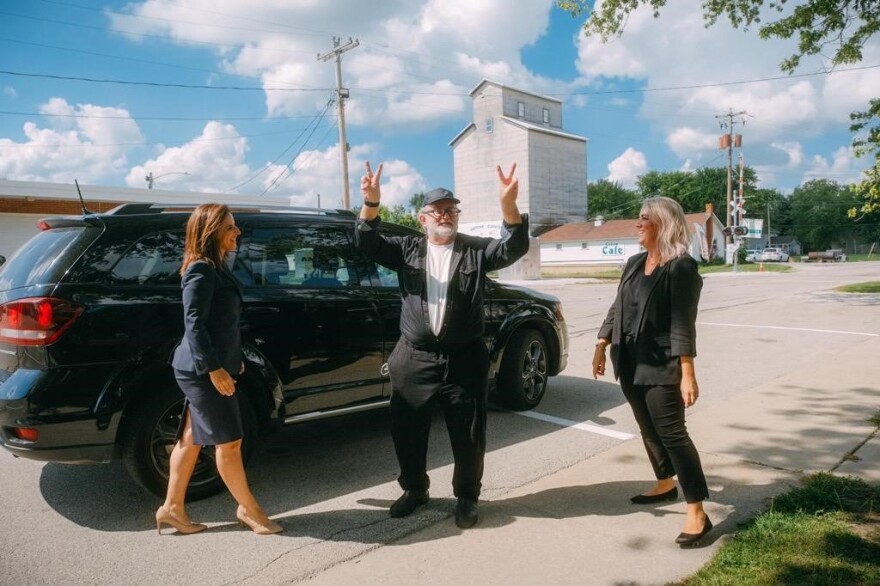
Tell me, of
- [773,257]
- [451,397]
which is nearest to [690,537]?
[451,397]

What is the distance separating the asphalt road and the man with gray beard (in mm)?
423

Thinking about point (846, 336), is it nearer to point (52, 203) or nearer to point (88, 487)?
point (88, 487)

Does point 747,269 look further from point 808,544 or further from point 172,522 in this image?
point 172,522

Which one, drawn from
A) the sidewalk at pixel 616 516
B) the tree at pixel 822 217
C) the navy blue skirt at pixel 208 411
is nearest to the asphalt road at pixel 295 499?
the sidewalk at pixel 616 516

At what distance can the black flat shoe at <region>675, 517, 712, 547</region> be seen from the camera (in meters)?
3.14

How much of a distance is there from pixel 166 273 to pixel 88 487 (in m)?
1.66

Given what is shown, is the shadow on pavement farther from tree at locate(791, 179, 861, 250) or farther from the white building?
tree at locate(791, 179, 861, 250)

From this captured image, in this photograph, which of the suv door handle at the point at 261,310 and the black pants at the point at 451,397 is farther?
the suv door handle at the point at 261,310

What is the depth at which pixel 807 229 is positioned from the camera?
97188mm

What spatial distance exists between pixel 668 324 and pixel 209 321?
2.50 metres

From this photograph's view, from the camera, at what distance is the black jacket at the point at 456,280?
3.35 metres

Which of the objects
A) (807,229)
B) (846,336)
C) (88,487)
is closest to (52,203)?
(88,487)

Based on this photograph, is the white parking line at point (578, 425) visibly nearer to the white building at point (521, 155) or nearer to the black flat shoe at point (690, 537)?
the black flat shoe at point (690, 537)

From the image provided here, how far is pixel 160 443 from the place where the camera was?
364 cm
